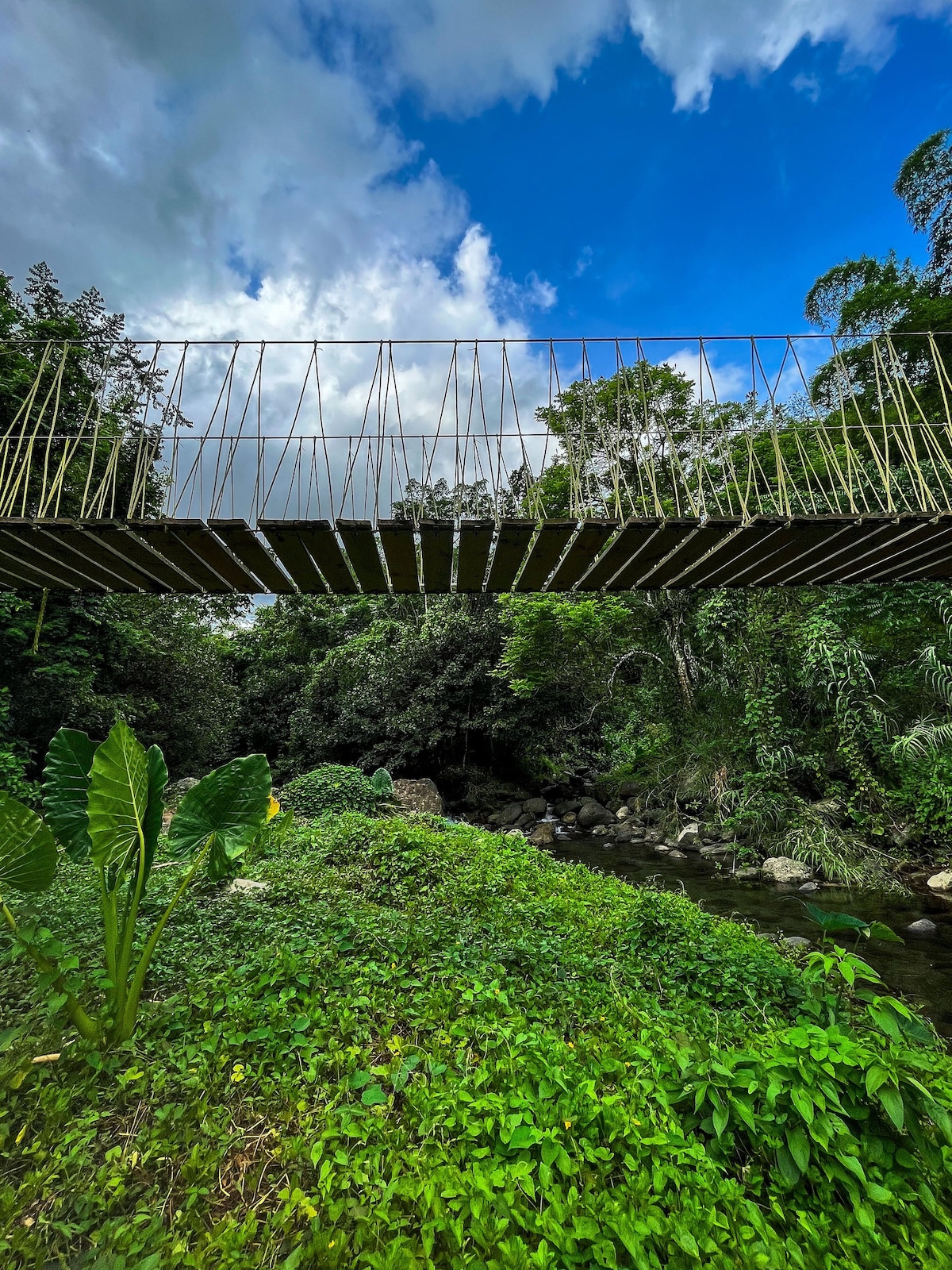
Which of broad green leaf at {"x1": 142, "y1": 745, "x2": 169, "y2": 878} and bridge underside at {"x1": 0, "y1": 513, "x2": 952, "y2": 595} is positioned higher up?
bridge underside at {"x1": 0, "y1": 513, "x2": 952, "y2": 595}

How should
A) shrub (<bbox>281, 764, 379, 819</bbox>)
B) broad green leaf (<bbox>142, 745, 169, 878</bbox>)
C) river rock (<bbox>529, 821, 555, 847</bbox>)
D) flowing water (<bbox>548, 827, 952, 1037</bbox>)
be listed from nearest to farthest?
1. broad green leaf (<bbox>142, 745, 169, 878</bbox>)
2. flowing water (<bbox>548, 827, 952, 1037</bbox>)
3. shrub (<bbox>281, 764, 379, 819</bbox>)
4. river rock (<bbox>529, 821, 555, 847</bbox>)

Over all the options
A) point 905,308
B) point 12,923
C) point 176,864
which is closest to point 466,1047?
point 12,923

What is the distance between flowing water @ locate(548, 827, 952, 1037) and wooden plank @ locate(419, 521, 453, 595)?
123 inches

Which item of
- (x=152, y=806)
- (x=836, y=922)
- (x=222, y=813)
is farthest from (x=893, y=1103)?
(x=152, y=806)

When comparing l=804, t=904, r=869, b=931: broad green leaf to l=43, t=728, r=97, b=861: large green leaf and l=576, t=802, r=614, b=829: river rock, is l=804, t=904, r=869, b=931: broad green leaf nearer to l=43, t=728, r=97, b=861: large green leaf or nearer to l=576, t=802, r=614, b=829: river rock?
l=43, t=728, r=97, b=861: large green leaf

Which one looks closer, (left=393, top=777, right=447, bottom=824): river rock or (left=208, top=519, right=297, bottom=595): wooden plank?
(left=208, top=519, right=297, bottom=595): wooden plank

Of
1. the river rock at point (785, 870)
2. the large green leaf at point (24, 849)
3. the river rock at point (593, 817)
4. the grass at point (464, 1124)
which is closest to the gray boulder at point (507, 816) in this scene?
the river rock at point (593, 817)

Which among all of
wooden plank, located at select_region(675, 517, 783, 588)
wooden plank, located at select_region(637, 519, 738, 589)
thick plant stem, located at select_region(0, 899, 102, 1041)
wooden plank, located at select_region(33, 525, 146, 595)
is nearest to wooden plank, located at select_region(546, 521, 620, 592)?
wooden plank, located at select_region(637, 519, 738, 589)

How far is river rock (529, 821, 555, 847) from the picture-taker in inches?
347

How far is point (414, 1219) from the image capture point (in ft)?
4.58

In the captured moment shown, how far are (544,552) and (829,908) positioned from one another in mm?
4705

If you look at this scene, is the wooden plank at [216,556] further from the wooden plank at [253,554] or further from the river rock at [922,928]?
the river rock at [922,928]

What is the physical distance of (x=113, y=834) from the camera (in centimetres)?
218

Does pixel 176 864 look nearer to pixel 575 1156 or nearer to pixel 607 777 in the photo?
pixel 575 1156
